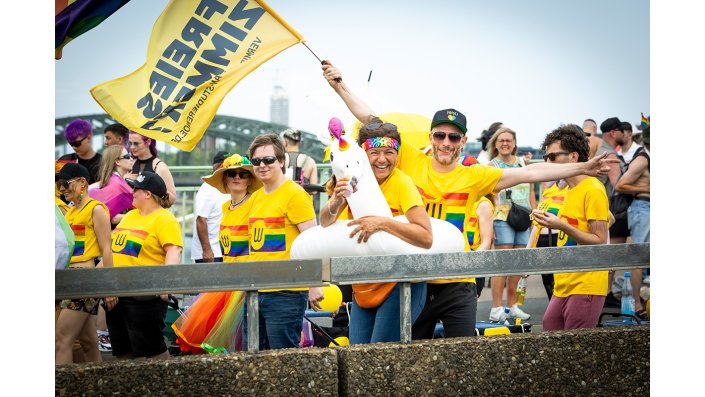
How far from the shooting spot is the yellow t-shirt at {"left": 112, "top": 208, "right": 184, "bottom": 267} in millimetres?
6570

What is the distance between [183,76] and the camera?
5801mm

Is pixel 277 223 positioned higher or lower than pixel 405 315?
higher

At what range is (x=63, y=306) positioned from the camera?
6.33 m

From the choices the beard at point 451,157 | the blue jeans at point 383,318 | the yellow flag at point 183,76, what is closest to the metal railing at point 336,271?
the blue jeans at point 383,318

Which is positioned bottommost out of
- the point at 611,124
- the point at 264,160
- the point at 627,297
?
the point at 627,297

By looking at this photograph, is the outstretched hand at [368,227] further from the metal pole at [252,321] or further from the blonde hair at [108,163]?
the blonde hair at [108,163]

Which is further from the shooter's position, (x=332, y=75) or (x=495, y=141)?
(x=495, y=141)

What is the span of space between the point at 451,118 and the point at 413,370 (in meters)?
1.83

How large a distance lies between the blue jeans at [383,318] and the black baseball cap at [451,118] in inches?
40.2

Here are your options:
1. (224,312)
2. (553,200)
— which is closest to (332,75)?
(224,312)

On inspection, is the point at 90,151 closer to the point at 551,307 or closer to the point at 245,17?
the point at 245,17

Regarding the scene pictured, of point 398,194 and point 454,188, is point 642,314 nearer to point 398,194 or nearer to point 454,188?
point 454,188
